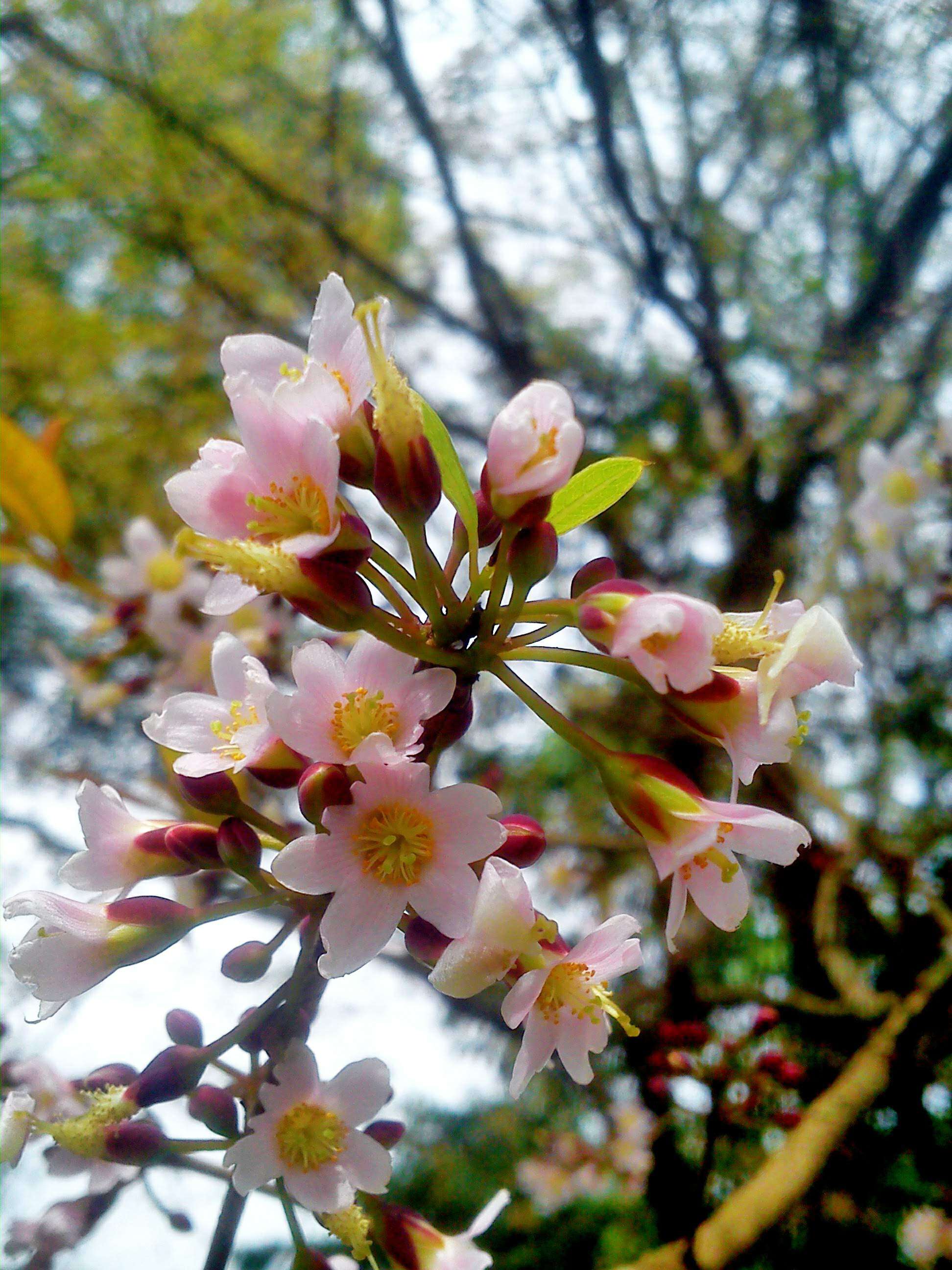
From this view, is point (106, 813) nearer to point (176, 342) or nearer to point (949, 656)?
point (949, 656)

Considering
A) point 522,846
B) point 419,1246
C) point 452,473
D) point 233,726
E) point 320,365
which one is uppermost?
point 320,365

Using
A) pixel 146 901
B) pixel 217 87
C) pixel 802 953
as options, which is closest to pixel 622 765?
pixel 146 901

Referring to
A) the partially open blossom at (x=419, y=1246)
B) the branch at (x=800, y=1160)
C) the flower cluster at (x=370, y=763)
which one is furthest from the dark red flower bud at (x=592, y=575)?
the branch at (x=800, y=1160)

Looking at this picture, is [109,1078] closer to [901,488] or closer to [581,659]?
[581,659]

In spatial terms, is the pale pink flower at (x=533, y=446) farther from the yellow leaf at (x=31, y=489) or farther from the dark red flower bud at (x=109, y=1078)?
the yellow leaf at (x=31, y=489)

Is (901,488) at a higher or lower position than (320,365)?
lower

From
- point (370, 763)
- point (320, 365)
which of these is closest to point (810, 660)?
point (370, 763)
